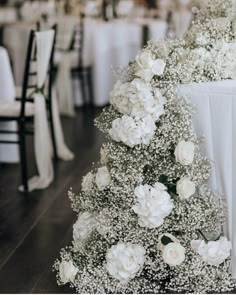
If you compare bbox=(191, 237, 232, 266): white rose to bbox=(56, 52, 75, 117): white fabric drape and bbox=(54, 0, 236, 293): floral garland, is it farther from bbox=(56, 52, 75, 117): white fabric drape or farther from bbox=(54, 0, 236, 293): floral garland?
bbox=(56, 52, 75, 117): white fabric drape

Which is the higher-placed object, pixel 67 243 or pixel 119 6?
pixel 119 6

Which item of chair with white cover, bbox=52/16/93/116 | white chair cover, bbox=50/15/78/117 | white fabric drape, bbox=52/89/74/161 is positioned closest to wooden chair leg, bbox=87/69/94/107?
chair with white cover, bbox=52/16/93/116

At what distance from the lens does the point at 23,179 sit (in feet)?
15.1

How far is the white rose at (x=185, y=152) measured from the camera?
9.59ft

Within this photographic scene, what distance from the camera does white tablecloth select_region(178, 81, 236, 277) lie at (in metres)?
2.96

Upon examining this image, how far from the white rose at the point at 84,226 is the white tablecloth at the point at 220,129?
615 millimetres

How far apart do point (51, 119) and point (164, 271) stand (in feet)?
8.39

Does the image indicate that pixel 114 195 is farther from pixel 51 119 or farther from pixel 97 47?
pixel 97 47

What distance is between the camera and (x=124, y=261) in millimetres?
2936

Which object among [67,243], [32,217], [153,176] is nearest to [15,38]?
[32,217]

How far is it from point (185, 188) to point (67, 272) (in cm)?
67

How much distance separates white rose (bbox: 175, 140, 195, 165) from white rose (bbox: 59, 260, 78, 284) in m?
0.70

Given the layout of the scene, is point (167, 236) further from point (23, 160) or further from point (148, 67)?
point (23, 160)

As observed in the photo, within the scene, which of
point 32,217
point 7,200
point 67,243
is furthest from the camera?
point 7,200
